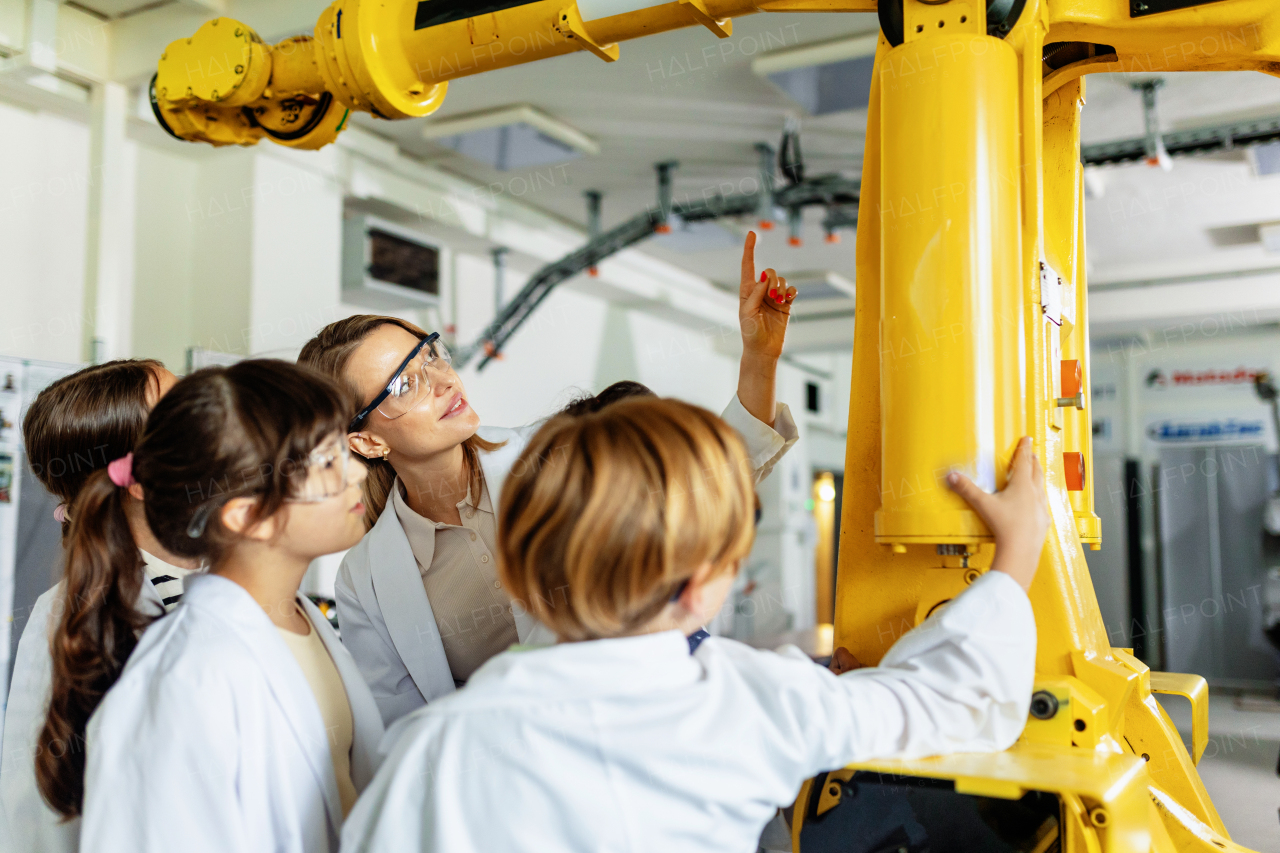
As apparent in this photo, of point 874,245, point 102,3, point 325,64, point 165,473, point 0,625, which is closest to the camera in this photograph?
point 165,473

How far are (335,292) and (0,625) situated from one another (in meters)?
1.94

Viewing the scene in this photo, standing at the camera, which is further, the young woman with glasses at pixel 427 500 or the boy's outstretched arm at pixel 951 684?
the young woman with glasses at pixel 427 500

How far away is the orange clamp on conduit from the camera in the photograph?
4.96ft

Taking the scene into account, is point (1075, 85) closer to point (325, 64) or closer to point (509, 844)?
point (325, 64)

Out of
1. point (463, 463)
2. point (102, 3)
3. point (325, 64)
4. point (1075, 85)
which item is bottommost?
point (463, 463)

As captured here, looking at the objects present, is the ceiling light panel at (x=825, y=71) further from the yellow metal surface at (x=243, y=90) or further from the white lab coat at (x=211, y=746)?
the white lab coat at (x=211, y=746)

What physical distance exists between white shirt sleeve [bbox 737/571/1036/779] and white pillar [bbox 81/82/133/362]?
3.42 m

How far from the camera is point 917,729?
3.25 feet

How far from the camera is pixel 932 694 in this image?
3.29 ft

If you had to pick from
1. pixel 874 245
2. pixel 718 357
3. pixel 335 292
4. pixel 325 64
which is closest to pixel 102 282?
pixel 335 292

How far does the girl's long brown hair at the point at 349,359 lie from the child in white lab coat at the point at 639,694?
0.68 metres

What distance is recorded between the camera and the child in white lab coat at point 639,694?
893mm

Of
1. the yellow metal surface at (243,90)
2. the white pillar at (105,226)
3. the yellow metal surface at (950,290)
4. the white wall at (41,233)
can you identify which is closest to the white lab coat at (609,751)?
the yellow metal surface at (950,290)

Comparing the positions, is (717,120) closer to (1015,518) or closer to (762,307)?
(762,307)
